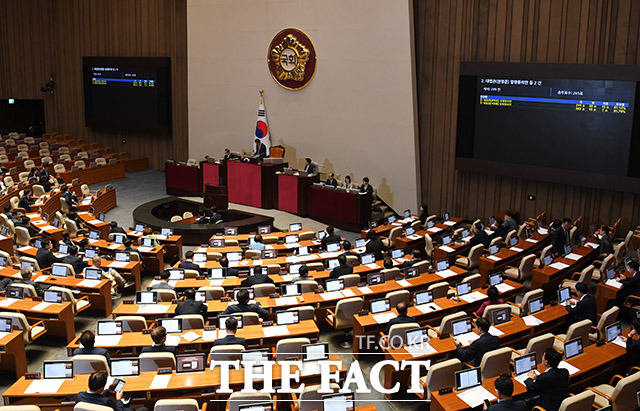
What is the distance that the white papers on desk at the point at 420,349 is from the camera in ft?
25.8

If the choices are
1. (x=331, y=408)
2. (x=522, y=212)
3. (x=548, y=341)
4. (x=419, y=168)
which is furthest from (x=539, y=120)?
(x=331, y=408)

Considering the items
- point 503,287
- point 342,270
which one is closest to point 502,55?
point 503,287

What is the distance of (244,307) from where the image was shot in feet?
29.5

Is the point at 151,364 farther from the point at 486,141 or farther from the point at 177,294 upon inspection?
the point at 486,141

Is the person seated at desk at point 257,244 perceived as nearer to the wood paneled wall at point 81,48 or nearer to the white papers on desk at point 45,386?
the white papers on desk at point 45,386

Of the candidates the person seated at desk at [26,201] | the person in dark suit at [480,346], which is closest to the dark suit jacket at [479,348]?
the person in dark suit at [480,346]

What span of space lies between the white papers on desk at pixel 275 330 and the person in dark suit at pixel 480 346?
245 cm

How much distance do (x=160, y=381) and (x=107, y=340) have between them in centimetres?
151

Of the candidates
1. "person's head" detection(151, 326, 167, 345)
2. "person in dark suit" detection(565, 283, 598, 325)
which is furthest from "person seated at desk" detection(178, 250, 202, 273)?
"person in dark suit" detection(565, 283, 598, 325)

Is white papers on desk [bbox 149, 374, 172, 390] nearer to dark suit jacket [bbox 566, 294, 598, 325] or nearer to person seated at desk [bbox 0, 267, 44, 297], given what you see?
person seated at desk [bbox 0, 267, 44, 297]

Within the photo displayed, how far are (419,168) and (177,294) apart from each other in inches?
363

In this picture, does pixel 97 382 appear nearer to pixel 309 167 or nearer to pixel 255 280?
pixel 255 280

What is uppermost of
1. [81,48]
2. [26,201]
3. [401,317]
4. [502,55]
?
[81,48]

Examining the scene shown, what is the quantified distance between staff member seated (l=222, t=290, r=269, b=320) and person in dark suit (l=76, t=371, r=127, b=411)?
2.69 meters
